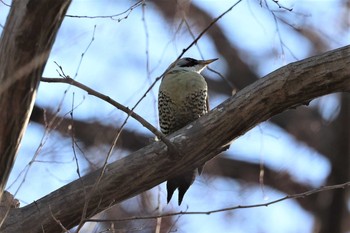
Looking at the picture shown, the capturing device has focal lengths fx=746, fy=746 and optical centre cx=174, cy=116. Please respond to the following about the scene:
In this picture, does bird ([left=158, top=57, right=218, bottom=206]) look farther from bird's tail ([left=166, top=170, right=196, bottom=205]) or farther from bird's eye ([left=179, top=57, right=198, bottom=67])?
bird's tail ([left=166, top=170, right=196, bottom=205])

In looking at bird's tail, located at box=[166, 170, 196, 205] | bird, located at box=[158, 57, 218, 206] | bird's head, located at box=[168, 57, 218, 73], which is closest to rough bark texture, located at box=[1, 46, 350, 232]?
bird's tail, located at box=[166, 170, 196, 205]

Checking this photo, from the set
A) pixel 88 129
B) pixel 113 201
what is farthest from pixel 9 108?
pixel 88 129

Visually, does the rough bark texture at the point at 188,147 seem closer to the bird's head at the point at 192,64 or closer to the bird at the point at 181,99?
the bird at the point at 181,99

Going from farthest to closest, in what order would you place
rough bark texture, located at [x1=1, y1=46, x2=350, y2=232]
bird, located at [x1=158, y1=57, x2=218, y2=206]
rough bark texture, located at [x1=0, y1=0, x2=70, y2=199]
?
1. bird, located at [x1=158, y1=57, x2=218, y2=206]
2. rough bark texture, located at [x1=1, y1=46, x2=350, y2=232]
3. rough bark texture, located at [x1=0, y1=0, x2=70, y2=199]

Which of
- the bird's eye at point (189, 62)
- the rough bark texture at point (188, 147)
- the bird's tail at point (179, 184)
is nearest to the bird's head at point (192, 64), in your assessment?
the bird's eye at point (189, 62)

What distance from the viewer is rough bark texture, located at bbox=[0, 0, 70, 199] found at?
2.77m

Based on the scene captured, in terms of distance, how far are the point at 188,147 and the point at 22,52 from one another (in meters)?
1.33

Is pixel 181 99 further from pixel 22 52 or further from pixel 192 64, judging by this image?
pixel 22 52

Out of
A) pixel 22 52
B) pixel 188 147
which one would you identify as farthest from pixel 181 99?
pixel 22 52

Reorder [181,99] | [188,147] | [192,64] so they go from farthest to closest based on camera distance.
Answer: [192,64], [181,99], [188,147]

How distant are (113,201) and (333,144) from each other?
164 inches

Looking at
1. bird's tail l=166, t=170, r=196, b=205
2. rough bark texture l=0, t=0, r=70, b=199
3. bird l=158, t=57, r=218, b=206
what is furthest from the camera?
bird l=158, t=57, r=218, b=206

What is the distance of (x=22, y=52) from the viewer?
279cm

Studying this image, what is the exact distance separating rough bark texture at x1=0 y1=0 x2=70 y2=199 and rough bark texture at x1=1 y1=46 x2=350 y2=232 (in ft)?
3.48
